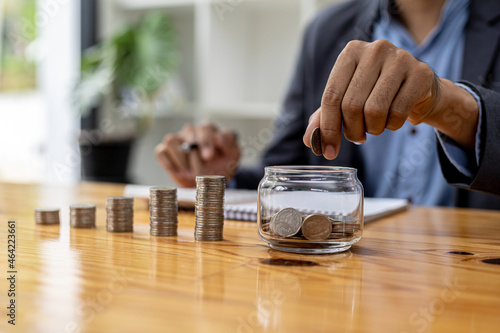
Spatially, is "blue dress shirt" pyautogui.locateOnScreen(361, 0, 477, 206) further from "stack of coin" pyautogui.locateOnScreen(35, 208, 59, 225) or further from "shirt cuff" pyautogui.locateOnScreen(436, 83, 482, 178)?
"stack of coin" pyautogui.locateOnScreen(35, 208, 59, 225)

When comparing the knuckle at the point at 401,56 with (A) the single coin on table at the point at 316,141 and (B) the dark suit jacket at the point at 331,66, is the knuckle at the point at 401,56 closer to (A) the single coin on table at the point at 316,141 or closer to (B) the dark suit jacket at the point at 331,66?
(A) the single coin on table at the point at 316,141

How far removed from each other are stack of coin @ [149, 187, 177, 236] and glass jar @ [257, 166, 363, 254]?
168 millimetres

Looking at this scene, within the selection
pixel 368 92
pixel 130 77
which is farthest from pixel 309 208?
pixel 130 77

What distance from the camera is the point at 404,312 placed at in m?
0.47

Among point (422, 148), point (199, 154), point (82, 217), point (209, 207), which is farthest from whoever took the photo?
point (422, 148)

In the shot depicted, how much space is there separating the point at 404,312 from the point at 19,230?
668mm

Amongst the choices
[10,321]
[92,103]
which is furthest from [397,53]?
[92,103]

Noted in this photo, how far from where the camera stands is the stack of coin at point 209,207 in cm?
80

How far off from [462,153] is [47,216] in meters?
0.76

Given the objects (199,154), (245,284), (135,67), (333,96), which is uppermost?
(135,67)

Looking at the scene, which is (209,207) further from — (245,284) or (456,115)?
(456,115)

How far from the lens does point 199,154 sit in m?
1.42

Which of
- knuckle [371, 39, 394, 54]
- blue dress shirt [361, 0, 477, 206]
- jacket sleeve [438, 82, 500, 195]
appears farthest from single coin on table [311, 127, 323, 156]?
blue dress shirt [361, 0, 477, 206]

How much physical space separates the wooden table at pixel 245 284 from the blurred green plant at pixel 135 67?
2.21 m
